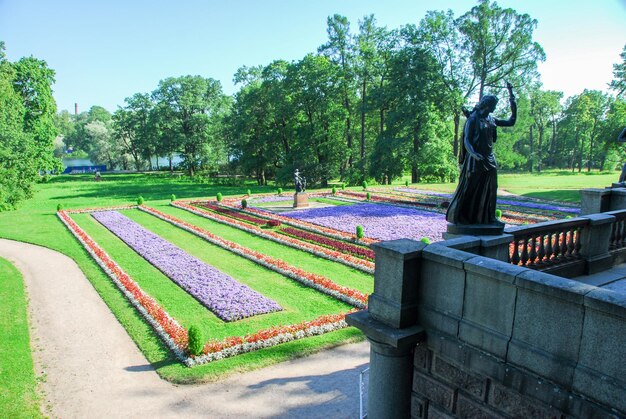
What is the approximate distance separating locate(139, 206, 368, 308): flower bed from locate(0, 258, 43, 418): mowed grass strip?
781 centimetres

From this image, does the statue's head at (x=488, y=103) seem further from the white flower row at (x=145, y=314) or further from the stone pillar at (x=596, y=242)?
the white flower row at (x=145, y=314)

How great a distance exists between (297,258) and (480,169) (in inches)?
428

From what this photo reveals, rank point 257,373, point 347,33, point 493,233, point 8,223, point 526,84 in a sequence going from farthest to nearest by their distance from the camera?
point 347,33 < point 526,84 < point 8,223 < point 257,373 < point 493,233

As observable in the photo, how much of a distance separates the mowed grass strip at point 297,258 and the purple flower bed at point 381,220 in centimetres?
398

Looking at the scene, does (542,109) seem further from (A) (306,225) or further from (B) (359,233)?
(B) (359,233)

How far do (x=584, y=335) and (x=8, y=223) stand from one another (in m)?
30.9

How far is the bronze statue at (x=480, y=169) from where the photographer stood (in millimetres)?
7508

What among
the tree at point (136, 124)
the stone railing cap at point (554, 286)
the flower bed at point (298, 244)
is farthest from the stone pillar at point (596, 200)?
the tree at point (136, 124)

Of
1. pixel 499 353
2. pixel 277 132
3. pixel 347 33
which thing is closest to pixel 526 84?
pixel 347 33

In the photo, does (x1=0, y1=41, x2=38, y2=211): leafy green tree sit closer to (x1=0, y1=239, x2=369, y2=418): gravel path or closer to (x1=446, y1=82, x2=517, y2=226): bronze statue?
(x1=0, y1=239, x2=369, y2=418): gravel path

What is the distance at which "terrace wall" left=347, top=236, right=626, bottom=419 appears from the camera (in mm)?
3867

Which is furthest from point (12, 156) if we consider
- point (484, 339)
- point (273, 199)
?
point (484, 339)

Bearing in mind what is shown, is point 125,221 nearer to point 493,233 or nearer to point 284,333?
point 284,333

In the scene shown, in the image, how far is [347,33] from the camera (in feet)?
156
